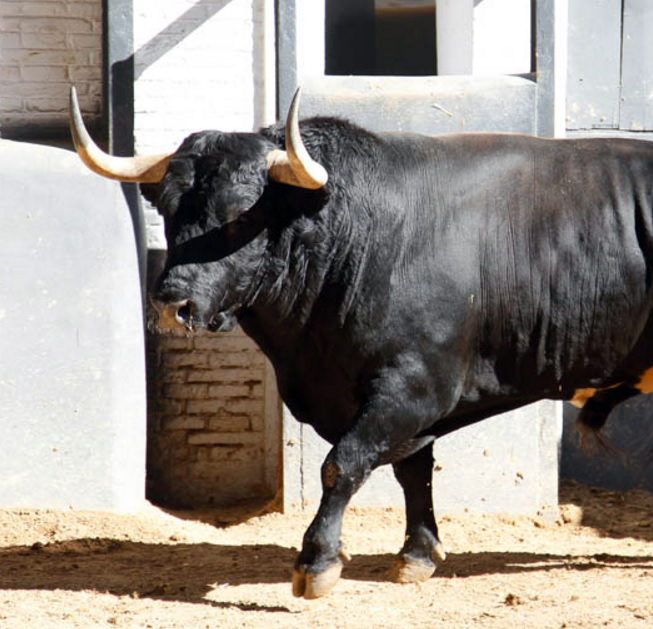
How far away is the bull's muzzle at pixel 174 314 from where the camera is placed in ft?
18.5

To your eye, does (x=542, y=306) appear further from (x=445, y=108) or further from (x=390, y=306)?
(x=445, y=108)

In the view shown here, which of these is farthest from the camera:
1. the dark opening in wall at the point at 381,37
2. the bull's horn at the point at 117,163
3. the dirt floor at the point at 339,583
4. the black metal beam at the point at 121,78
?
the dark opening in wall at the point at 381,37

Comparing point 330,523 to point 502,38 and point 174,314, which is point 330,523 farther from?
point 502,38

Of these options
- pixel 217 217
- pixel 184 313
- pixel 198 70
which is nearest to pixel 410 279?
pixel 217 217

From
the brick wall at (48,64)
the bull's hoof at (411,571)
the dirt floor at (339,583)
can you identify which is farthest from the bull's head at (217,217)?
the brick wall at (48,64)

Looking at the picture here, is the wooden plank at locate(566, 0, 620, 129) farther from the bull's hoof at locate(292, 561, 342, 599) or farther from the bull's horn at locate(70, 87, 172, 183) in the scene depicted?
the bull's hoof at locate(292, 561, 342, 599)

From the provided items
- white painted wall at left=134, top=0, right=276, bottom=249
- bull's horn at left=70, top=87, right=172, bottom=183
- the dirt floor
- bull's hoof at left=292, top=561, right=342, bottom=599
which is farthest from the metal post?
bull's hoof at left=292, top=561, right=342, bottom=599

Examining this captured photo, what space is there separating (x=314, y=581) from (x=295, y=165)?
1530 millimetres

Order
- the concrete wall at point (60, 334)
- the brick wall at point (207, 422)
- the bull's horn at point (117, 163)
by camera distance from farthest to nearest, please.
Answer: the brick wall at point (207, 422) → the concrete wall at point (60, 334) → the bull's horn at point (117, 163)

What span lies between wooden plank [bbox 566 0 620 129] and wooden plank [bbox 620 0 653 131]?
0.05 metres

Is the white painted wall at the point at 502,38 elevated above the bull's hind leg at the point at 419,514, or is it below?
above

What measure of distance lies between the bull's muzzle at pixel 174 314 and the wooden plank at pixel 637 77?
12.1 feet

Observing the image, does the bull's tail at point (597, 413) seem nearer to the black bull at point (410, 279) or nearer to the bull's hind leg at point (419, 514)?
the black bull at point (410, 279)

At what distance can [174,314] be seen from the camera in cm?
564
